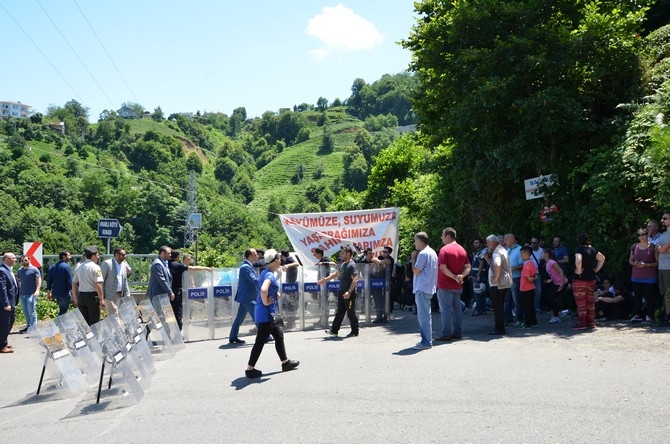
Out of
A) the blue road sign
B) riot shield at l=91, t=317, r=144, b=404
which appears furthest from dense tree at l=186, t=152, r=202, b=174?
riot shield at l=91, t=317, r=144, b=404

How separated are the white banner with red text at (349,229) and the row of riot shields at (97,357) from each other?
25.8 ft

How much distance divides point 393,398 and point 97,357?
13.4 ft

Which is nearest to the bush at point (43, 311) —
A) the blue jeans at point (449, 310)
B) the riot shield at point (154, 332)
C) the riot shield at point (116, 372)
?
the riot shield at point (154, 332)

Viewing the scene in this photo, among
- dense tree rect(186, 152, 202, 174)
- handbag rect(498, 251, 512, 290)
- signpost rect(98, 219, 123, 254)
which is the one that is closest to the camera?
handbag rect(498, 251, 512, 290)

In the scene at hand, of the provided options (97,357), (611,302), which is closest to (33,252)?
(97,357)

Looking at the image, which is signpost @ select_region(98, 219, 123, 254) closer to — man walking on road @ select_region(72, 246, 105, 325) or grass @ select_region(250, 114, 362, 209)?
man walking on road @ select_region(72, 246, 105, 325)

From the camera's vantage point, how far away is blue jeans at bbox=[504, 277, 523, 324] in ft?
44.5

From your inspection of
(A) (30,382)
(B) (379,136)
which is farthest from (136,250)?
(A) (30,382)

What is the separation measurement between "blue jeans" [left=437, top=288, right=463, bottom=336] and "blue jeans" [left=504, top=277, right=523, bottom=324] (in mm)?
1869

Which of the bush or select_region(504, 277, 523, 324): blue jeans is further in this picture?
the bush

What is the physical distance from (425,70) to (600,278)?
28.0ft

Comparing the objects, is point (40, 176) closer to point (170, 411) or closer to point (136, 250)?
point (136, 250)

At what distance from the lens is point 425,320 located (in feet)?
36.6

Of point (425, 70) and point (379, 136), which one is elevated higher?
point (379, 136)
